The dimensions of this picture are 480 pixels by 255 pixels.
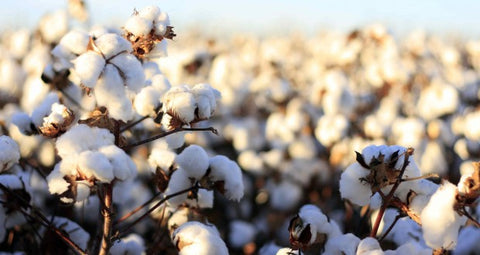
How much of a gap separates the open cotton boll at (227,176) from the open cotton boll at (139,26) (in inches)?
15.8

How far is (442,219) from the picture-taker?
3.85 feet

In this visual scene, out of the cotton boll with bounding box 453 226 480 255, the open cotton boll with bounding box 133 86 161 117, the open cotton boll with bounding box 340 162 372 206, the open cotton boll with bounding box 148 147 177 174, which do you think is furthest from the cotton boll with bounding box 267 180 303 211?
the open cotton boll with bounding box 340 162 372 206

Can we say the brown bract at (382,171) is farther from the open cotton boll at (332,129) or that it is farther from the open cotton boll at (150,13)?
the open cotton boll at (332,129)

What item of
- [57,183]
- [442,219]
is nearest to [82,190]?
[57,183]

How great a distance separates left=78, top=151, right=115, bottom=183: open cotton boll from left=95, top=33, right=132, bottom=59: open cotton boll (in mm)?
234

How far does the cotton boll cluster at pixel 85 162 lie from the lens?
1.26 meters

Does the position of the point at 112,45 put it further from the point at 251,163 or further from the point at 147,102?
the point at 251,163

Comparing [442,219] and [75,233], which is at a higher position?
[442,219]

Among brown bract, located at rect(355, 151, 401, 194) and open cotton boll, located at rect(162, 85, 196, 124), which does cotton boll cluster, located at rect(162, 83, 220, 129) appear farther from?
brown bract, located at rect(355, 151, 401, 194)

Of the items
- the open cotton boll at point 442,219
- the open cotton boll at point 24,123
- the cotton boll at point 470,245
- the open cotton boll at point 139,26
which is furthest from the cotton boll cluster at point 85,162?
the cotton boll at point 470,245

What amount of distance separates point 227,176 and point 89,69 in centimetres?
46

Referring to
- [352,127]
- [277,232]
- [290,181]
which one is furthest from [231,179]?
[352,127]

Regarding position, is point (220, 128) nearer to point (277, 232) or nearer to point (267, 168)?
point (267, 168)

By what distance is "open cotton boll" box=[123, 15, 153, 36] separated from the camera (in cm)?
136
